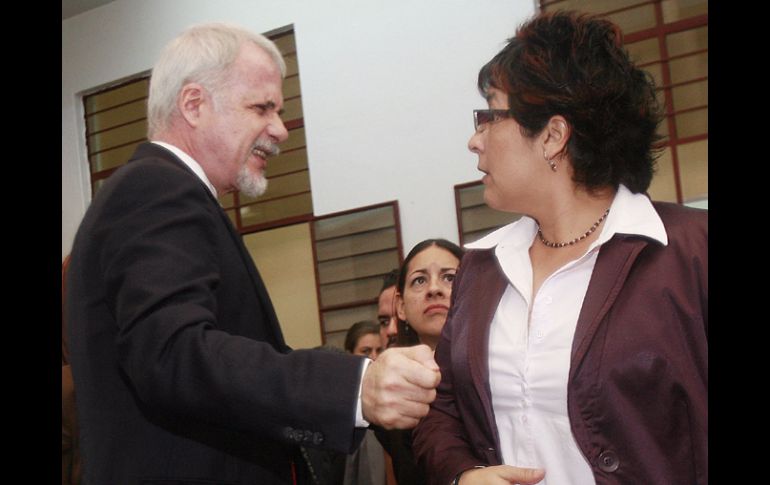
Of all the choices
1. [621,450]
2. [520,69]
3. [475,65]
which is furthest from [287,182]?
[621,450]

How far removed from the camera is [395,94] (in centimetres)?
404

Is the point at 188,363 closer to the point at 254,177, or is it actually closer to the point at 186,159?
the point at 186,159

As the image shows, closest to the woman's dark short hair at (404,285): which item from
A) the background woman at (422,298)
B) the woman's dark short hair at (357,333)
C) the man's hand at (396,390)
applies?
the background woman at (422,298)

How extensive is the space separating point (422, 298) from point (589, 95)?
1.36 m

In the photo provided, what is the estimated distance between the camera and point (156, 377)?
1154mm

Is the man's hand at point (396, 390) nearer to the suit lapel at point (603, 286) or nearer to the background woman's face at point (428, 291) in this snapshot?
the suit lapel at point (603, 286)

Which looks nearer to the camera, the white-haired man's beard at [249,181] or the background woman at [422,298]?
the white-haired man's beard at [249,181]

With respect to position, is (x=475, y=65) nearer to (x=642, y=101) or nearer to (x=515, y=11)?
(x=515, y=11)

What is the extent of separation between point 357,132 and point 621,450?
304 centimetres

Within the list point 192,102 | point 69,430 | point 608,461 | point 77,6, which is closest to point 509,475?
point 608,461

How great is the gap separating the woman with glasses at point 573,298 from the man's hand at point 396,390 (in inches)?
9.8

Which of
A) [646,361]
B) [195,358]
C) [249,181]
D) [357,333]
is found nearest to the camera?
[195,358]

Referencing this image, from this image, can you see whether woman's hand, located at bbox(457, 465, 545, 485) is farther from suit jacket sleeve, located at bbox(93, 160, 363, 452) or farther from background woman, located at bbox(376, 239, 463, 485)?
background woman, located at bbox(376, 239, 463, 485)

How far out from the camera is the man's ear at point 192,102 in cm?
156
